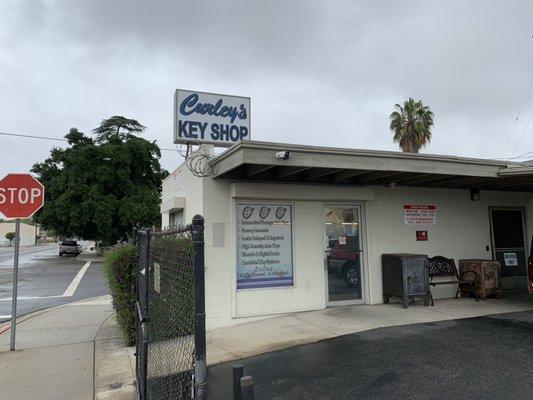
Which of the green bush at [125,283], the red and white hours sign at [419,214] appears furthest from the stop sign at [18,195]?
the red and white hours sign at [419,214]

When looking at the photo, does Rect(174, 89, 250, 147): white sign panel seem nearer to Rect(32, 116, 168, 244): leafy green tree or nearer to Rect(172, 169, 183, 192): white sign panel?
Rect(172, 169, 183, 192): white sign panel

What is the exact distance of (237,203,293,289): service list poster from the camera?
812cm

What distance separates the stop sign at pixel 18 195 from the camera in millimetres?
7676

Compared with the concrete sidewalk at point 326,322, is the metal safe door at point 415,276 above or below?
above

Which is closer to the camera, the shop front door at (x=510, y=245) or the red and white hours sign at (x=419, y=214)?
the red and white hours sign at (x=419, y=214)

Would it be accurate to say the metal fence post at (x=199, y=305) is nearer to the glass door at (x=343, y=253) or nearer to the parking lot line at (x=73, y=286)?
the glass door at (x=343, y=253)

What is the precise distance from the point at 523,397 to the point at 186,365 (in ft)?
11.4

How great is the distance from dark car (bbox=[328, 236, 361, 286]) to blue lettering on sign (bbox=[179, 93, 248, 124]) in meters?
3.59

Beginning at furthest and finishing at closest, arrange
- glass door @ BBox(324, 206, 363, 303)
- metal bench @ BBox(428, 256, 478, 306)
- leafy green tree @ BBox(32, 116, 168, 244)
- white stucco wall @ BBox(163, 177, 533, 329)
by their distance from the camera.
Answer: leafy green tree @ BBox(32, 116, 168, 244) < metal bench @ BBox(428, 256, 478, 306) < glass door @ BBox(324, 206, 363, 303) < white stucco wall @ BBox(163, 177, 533, 329)

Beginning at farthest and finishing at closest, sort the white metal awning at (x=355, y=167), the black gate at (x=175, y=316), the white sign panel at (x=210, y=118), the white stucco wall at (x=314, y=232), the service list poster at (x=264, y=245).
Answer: the white sign panel at (x=210, y=118)
the service list poster at (x=264, y=245)
the white stucco wall at (x=314, y=232)
the white metal awning at (x=355, y=167)
the black gate at (x=175, y=316)

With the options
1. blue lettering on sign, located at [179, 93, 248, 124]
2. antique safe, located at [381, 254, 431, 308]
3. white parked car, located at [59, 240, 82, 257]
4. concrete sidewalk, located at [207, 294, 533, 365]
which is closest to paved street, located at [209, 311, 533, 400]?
concrete sidewalk, located at [207, 294, 533, 365]

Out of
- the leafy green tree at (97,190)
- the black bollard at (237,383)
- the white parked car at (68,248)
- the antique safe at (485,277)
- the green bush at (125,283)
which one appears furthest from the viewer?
the white parked car at (68,248)

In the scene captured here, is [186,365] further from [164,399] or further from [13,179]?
[13,179]

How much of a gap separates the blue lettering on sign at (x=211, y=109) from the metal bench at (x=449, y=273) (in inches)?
212
